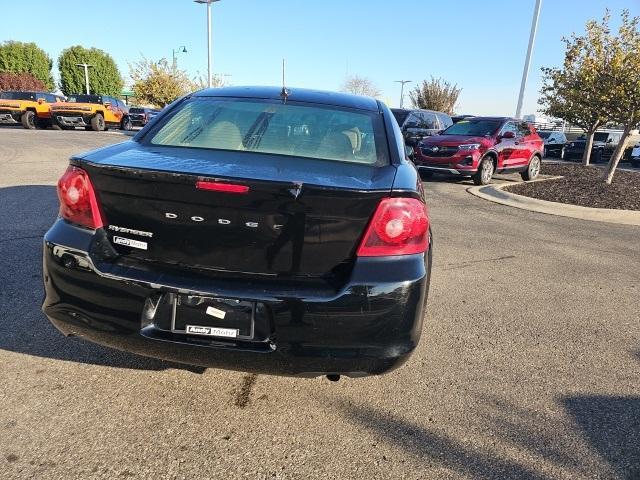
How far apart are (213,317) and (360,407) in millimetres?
997

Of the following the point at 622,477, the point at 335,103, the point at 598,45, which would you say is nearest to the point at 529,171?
the point at 598,45

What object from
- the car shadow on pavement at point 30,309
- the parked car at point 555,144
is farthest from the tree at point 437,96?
the car shadow on pavement at point 30,309

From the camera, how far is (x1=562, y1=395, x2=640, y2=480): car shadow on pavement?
7.50ft

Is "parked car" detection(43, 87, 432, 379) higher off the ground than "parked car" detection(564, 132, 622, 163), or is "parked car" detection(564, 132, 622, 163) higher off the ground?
"parked car" detection(43, 87, 432, 379)

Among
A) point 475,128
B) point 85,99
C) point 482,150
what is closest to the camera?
point 482,150

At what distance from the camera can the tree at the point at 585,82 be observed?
10.7 metres

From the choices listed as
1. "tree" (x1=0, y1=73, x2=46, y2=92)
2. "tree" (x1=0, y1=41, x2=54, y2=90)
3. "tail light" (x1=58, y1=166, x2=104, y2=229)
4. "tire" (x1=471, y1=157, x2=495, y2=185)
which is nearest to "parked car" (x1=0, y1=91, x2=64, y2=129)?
"tire" (x1=471, y1=157, x2=495, y2=185)

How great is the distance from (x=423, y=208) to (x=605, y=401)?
1.58m

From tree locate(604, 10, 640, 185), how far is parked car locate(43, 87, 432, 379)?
9.91m

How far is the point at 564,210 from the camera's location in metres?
8.97

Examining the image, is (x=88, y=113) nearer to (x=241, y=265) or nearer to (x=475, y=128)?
(x=475, y=128)

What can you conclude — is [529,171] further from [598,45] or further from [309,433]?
[309,433]

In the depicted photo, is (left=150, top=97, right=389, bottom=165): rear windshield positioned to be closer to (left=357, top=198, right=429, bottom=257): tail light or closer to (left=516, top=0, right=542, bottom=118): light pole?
(left=357, top=198, right=429, bottom=257): tail light

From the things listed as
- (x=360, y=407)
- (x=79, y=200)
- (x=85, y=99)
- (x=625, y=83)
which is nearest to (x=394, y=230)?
(x=360, y=407)
